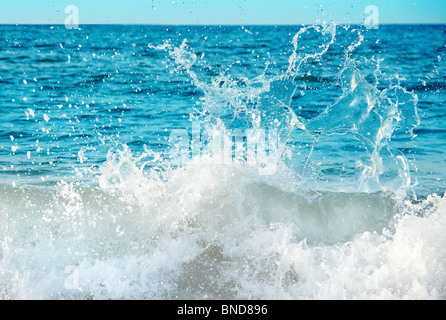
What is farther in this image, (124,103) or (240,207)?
(124,103)

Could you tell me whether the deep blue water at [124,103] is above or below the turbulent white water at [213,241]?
above

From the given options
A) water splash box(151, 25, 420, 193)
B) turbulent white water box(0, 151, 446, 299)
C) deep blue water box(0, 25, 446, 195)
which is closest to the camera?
turbulent white water box(0, 151, 446, 299)

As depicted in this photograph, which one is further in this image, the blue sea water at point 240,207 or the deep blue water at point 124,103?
the deep blue water at point 124,103

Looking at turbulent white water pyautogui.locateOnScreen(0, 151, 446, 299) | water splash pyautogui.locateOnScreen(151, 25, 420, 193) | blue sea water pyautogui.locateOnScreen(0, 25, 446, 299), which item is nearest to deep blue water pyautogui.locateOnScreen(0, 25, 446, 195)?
blue sea water pyautogui.locateOnScreen(0, 25, 446, 299)

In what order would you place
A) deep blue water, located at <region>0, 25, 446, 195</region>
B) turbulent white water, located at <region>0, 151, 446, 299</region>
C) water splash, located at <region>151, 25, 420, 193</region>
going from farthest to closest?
deep blue water, located at <region>0, 25, 446, 195</region> → water splash, located at <region>151, 25, 420, 193</region> → turbulent white water, located at <region>0, 151, 446, 299</region>

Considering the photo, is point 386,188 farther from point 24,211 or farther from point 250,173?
point 24,211

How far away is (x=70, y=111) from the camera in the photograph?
37.0 feet

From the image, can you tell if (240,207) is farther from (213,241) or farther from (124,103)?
(124,103)

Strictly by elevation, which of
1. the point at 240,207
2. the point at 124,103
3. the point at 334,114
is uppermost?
the point at 124,103

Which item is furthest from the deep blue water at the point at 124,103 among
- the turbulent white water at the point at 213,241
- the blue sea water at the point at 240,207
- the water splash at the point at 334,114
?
the turbulent white water at the point at 213,241

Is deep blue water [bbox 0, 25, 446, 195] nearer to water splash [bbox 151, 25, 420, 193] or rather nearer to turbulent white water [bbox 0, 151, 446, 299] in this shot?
water splash [bbox 151, 25, 420, 193]

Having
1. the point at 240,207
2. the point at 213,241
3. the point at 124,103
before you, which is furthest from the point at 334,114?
the point at 124,103

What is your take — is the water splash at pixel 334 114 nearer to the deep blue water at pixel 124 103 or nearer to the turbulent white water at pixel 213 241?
the turbulent white water at pixel 213 241
